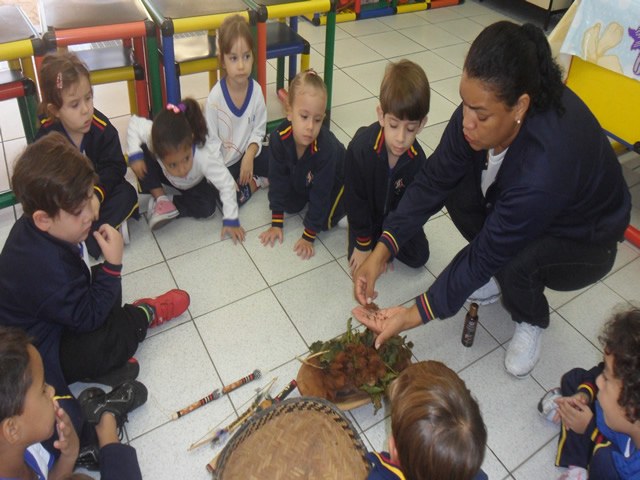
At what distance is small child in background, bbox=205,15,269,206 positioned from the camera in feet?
7.28

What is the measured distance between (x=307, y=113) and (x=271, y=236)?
55 cm

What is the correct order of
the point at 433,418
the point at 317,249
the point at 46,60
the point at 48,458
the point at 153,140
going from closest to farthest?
the point at 433,418
the point at 48,458
the point at 46,60
the point at 153,140
the point at 317,249

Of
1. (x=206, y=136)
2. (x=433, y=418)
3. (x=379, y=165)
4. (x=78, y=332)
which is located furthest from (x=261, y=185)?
(x=433, y=418)

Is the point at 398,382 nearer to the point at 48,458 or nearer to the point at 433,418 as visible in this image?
the point at 433,418

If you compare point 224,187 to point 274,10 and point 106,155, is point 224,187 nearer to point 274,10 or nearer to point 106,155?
point 106,155

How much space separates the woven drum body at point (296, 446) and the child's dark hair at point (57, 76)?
1362 mm

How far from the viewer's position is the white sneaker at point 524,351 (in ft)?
5.72

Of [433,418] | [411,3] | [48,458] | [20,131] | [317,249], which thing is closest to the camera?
[433,418]

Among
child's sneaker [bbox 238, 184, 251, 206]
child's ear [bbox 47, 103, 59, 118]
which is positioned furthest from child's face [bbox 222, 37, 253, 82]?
child's ear [bbox 47, 103, 59, 118]

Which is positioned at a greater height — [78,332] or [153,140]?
[153,140]

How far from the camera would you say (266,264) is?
211cm

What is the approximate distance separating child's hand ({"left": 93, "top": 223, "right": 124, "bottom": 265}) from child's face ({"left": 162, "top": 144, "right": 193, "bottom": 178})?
0.52 meters

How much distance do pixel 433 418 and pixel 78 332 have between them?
115cm

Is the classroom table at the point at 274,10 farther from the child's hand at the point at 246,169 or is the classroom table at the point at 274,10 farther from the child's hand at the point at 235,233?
the child's hand at the point at 235,233
